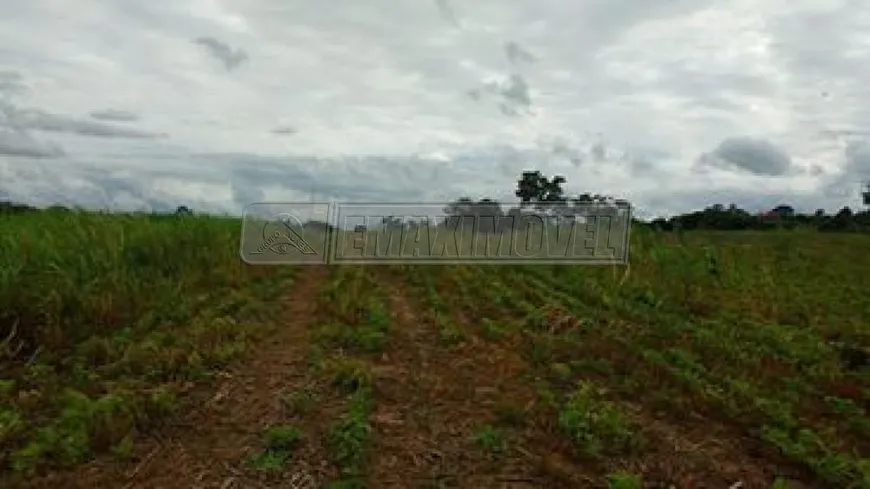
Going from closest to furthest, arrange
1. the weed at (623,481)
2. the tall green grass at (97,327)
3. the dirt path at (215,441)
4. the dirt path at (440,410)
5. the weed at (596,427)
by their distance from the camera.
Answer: the weed at (623,481) → the dirt path at (215,441) → the dirt path at (440,410) → the weed at (596,427) → the tall green grass at (97,327)

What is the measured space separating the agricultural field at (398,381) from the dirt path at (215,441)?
0.02 m

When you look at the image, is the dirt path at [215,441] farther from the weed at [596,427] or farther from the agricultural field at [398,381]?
the weed at [596,427]

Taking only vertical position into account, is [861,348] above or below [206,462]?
above

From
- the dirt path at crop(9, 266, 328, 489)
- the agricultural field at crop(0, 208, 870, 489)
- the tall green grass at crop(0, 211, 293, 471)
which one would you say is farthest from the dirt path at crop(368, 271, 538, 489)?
the tall green grass at crop(0, 211, 293, 471)

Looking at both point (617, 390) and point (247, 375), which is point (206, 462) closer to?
point (247, 375)

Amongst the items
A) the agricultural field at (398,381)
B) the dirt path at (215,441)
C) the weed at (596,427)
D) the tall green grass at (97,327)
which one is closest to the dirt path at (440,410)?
the agricultural field at (398,381)

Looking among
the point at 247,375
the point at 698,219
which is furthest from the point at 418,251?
the point at 698,219

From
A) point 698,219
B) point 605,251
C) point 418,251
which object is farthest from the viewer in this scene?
point 698,219

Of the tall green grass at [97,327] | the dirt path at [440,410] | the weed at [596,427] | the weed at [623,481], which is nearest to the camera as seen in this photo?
the weed at [623,481]

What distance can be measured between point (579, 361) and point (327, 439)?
3000 mm

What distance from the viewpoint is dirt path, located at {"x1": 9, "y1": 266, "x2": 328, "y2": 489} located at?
4.55 metres

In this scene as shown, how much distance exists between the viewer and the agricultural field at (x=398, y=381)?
15.6ft

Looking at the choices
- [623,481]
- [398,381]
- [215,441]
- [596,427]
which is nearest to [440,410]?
[398,381]

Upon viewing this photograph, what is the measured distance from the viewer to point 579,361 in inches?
287
